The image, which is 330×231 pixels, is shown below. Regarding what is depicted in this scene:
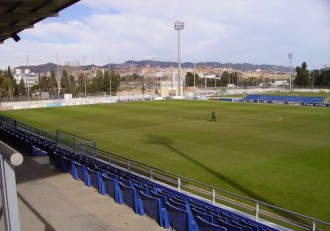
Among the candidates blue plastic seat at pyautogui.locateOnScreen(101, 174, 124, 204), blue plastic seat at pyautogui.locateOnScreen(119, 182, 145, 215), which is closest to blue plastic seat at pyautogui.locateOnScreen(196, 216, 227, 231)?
blue plastic seat at pyautogui.locateOnScreen(119, 182, 145, 215)

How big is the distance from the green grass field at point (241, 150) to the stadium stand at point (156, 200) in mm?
4417

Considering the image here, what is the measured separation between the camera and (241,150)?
74.0 feet

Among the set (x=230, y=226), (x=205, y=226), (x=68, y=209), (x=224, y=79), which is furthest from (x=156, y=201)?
(x=224, y=79)

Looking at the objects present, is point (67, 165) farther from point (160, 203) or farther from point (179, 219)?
point (179, 219)

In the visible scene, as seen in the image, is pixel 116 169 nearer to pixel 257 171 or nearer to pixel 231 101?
pixel 257 171

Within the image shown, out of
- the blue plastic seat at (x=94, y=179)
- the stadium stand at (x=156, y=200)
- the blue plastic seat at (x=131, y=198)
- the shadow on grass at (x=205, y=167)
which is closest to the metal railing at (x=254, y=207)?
the shadow on grass at (x=205, y=167)

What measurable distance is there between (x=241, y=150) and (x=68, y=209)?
14536 millimetres

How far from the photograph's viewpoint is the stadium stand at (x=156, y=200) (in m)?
8.33

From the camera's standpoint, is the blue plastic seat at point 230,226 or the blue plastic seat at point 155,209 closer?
the blue plastic seat at point 230,226

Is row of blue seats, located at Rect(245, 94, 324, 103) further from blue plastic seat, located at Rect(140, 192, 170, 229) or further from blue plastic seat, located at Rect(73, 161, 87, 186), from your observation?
blue plastic seat, located at Rect(140, 192, 170, 229)

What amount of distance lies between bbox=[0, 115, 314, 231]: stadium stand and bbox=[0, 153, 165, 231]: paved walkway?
0.85ft

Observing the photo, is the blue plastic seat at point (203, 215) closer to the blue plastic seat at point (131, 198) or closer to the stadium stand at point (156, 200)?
the stadium stand at point (156, 200)

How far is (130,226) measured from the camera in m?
9.12

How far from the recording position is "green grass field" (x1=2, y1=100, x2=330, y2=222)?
1477 cm
